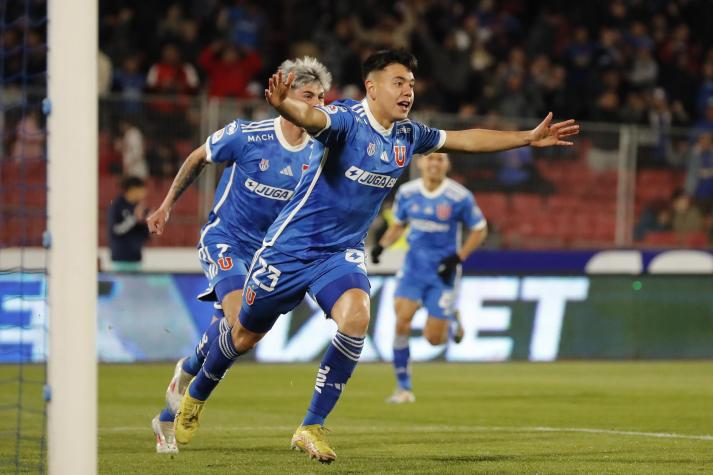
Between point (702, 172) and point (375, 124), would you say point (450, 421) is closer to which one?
point (375, 124)

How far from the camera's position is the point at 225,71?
62.0ft

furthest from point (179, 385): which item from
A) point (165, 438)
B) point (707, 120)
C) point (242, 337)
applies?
point (707, 120)

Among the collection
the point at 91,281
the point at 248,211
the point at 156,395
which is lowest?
the point at 156,395

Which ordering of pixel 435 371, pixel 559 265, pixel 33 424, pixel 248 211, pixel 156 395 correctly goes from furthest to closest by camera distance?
1. pixel 559 265
2. pixel 435 371
3. pixel 156 395
4. pixel 33 424
5. pixel 248 211

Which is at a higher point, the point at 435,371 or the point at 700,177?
the point at 700,177

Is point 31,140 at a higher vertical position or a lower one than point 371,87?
lower

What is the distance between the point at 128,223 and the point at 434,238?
404cm

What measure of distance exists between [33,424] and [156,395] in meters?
2.57

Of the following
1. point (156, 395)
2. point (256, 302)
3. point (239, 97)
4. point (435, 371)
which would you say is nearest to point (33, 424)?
point (156, 395)

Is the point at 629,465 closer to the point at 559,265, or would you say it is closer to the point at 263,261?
the point at 263,261

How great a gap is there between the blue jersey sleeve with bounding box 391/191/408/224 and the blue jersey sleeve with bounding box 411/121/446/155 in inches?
243

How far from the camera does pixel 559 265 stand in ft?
59.1

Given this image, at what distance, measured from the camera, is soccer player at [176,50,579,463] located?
7.16 metres

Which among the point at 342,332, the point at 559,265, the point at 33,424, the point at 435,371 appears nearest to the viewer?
the point at 342,332
